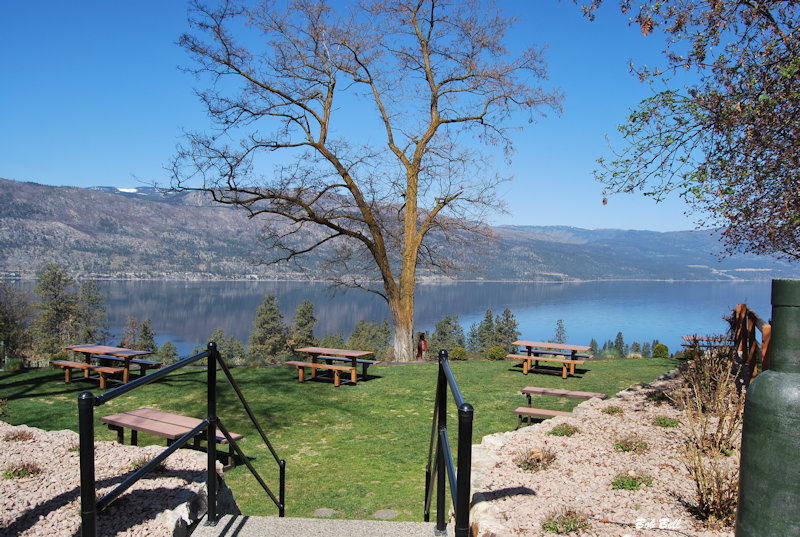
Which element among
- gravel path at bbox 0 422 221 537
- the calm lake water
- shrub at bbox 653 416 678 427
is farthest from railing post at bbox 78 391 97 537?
the calm lake water

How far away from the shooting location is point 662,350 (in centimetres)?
1662

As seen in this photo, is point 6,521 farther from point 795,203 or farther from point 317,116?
point 317,116

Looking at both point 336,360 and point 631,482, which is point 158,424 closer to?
A: point 631,482

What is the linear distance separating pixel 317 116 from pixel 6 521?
1303cm

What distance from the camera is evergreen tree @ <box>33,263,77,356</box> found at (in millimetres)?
57844

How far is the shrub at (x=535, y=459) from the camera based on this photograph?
4734 mm

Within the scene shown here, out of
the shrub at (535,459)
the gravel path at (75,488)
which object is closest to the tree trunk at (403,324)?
the shrub at (535,459)

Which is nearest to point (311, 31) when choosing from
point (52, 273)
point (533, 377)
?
point (533, 377)

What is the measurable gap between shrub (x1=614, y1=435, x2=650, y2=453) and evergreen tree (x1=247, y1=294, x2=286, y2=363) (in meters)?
63.5

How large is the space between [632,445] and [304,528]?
3134 millimetres

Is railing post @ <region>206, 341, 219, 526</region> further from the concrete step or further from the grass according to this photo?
the grass

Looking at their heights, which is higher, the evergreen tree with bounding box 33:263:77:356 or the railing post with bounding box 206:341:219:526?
the railing post with bounding box 206:341:219:526

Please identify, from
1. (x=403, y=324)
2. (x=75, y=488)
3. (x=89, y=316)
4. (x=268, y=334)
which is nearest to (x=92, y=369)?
(x=75, y=488)

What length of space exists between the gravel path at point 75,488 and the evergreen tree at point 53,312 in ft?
200
